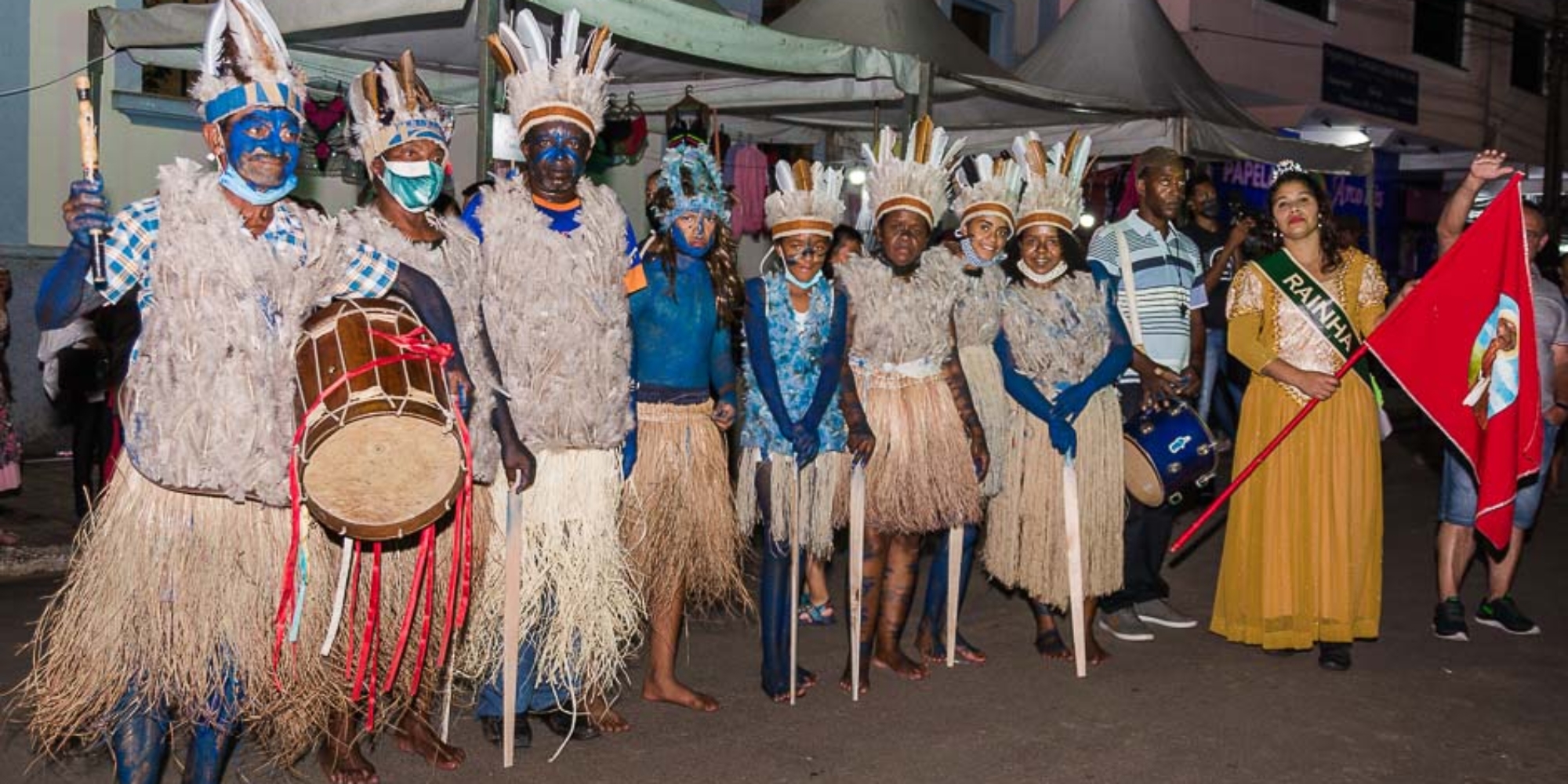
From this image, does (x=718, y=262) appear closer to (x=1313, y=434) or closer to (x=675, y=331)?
(x=675, y=331)

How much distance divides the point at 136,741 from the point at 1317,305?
4620mm

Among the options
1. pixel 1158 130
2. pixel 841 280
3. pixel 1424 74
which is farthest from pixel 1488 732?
pixel 1424 74

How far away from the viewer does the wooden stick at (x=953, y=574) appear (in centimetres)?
593

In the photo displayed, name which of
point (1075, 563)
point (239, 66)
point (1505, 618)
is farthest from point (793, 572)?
point (1505, 618)

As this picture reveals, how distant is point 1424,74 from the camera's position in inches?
975

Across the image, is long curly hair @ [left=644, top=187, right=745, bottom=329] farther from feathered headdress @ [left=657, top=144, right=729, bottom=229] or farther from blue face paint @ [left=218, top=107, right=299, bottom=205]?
blue face paint @ [left=218, top=107, right=299, bottom=205]

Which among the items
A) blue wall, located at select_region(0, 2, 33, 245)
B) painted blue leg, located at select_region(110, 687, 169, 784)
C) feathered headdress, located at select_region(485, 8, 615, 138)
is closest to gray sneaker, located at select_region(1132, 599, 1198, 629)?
feathered headdress, located at select_region(485, 8, 615, 138)

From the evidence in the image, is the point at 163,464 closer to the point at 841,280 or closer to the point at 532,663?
the point at 532,663

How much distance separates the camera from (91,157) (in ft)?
11.9

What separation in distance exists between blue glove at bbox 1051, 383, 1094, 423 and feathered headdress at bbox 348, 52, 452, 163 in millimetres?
2754

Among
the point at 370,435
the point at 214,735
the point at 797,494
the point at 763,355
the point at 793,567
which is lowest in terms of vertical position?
the point at 214,735

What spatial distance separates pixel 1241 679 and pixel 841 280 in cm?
227

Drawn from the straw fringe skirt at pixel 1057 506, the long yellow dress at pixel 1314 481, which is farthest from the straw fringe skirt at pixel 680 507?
the long yellow dress at pixel 1314 481

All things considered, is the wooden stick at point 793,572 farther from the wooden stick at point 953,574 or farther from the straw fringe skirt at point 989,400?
the straw fringe skirt at point 989,400
